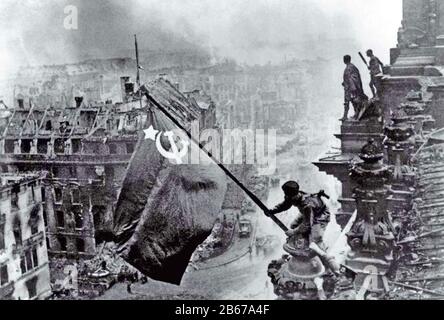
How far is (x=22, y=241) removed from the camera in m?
21.3

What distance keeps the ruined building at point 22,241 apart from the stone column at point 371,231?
1576 cm

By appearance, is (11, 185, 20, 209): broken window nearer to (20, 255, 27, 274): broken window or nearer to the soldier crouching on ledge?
(20, 255, 27, 274): broken window

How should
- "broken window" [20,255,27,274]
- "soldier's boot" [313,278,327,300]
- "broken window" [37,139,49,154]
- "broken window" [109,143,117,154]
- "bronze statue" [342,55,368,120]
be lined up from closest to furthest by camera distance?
1. "soldier's boot" [313,278,327,300]
2. "bronze statue" [342,55,368,120]
3. "broken window" [20,255,27,274]
4. "broken window" [109,143,117,154]
5. "broken window" [37,139,49,154]

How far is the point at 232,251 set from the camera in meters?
23.5

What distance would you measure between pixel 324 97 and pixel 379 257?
12.5m

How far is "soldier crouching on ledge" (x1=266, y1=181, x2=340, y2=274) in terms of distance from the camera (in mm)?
6086

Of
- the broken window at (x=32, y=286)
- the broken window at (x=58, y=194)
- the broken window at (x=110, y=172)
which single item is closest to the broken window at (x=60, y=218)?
the broken window at (x=58, y=194)

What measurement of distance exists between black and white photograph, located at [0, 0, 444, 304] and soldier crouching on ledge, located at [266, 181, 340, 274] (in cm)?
2

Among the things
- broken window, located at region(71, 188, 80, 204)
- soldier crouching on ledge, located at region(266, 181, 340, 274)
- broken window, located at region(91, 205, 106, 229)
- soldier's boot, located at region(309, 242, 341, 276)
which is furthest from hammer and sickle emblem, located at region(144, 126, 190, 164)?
broken window, located at region(71, 188, 80, 204)

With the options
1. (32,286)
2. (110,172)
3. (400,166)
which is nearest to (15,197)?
(32,286)

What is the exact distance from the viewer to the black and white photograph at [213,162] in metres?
6.96
